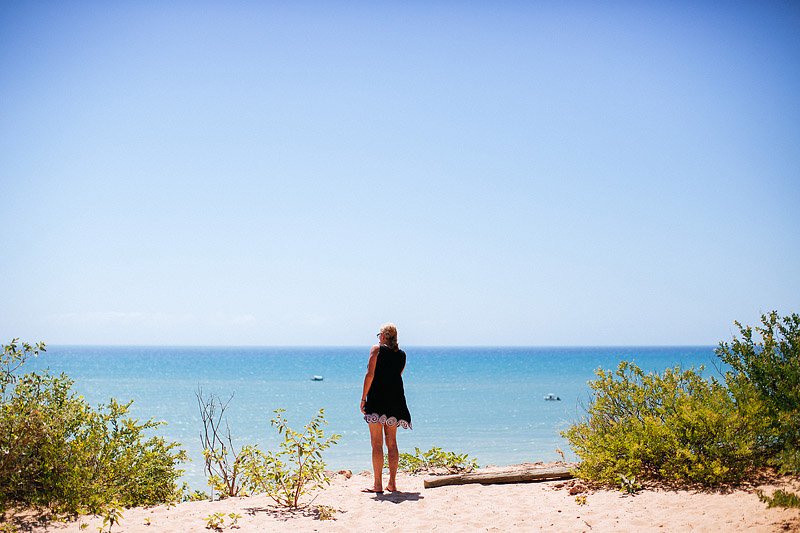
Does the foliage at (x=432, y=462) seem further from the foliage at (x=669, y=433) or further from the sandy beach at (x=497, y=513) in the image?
the foliage at (x=669, y=433)

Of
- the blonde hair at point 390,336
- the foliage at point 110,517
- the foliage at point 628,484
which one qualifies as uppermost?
the blonde hair at point 390,336

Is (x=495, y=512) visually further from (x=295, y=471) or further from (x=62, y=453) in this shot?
(x=62, y=453)

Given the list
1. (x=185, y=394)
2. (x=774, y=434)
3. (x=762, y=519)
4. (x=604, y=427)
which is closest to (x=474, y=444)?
(x=604, y=427)

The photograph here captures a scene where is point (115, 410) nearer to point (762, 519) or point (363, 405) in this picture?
point (363, 405)

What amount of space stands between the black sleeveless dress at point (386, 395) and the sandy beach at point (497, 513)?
0.97 m

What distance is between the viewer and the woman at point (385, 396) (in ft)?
23.9

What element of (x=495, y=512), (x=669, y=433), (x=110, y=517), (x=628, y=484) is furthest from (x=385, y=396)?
(x=669, y=433)

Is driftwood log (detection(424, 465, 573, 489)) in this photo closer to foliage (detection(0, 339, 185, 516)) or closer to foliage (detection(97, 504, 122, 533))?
foliage (detection(0, 339, 185, 516))

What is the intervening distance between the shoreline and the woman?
2.34 feet

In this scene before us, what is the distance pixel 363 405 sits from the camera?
7434 millimetres

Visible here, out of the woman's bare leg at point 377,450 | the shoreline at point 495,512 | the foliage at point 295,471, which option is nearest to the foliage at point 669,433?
the shoreline at point 495,512

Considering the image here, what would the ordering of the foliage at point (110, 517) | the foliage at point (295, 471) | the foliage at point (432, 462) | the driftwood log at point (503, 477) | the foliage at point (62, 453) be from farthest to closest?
1. the foliage at point (432, 462)
2. the driftwood log at point (503, 477)
3. the foliage at point (295, 471)
4. the foliage at point (62, 453)
5. the foliage at point (110, 517)

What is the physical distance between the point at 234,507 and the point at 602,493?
433 centimetres

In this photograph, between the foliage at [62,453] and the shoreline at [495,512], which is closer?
the shoreline at [495,512]
